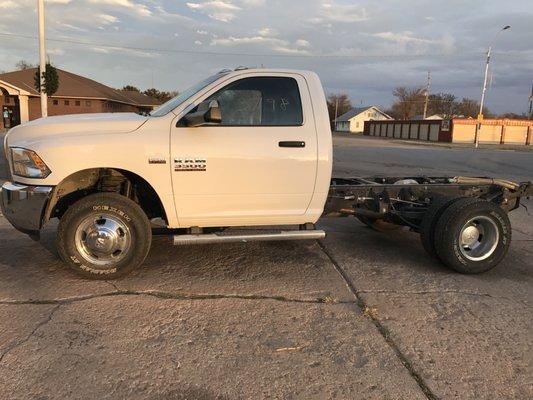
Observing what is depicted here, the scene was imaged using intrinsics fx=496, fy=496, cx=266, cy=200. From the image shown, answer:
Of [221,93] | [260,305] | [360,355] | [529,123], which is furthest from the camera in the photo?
[529,123]

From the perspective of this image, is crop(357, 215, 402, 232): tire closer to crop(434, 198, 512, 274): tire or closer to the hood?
crop(434, 198, 512, 274): tire

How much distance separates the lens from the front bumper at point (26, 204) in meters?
4.69

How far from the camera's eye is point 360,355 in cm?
361

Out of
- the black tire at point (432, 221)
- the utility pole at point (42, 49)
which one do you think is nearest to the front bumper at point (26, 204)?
the black tire at point (432, 221)

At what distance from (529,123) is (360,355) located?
250ft

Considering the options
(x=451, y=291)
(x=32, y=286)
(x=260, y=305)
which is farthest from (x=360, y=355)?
(x=32, y=286)

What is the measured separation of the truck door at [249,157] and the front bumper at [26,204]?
125cm

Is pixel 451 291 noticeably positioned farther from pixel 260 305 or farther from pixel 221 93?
pixel 221 93

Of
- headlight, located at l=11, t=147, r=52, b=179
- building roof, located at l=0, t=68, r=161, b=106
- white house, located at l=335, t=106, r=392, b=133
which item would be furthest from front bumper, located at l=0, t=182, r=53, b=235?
white house, located at l=335, t=106, r=392, b=133

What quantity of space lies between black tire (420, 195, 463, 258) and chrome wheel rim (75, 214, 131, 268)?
3.24 meters

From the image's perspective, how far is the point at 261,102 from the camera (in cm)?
517

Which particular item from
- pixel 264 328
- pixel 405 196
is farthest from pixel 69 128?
pixel 405 196

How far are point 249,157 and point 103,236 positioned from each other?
5.38 ft

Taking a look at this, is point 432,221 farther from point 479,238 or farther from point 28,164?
point 28,164
